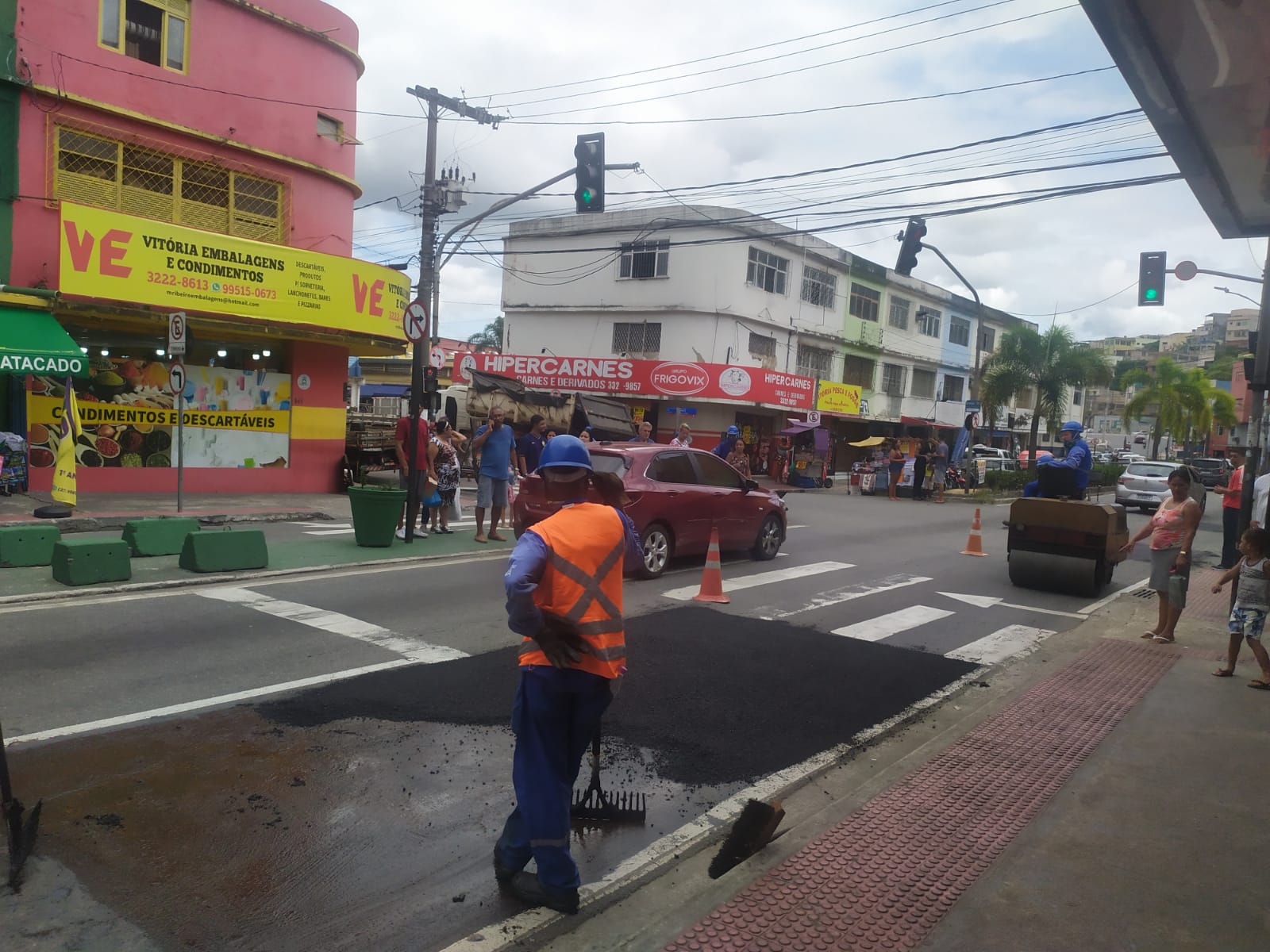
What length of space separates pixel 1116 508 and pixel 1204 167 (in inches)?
265

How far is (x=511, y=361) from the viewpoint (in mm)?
34062

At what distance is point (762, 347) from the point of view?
36.8 meters

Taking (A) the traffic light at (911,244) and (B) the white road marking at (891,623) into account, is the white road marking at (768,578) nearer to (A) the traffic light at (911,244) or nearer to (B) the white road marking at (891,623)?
(B) the white road marking at (891,623)

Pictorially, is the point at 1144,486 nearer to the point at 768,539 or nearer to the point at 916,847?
the point at 768,539

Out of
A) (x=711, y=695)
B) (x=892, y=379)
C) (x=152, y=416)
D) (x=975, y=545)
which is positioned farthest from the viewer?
(x=892, y=379)

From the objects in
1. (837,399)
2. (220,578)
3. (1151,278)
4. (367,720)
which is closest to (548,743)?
(367,720)

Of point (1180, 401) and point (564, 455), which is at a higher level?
point (1180, 401)

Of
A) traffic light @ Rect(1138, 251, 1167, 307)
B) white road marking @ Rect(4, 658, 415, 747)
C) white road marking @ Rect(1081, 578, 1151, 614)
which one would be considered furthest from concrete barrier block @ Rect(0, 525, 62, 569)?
traffic light @ Rect(1138, 251, 1167, 307)

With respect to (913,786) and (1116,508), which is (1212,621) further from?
(913,786)

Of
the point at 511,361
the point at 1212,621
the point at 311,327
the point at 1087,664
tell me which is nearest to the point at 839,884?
the point at 1087,664

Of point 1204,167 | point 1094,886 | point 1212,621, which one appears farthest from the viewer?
point 1212,621

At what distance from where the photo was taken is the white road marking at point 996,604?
10.5 metres

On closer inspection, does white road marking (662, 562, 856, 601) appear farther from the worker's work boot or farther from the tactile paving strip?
the worker's work boot

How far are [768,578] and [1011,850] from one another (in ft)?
24.7
